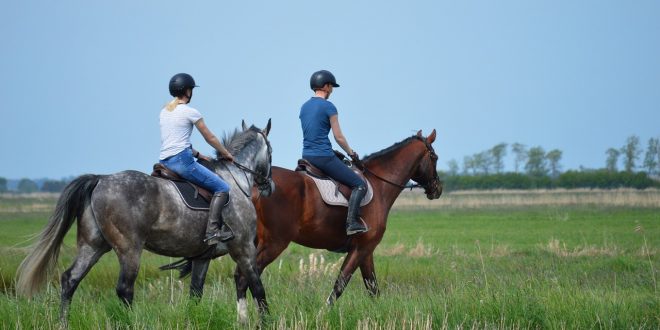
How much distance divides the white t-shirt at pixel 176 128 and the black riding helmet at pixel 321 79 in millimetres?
2381

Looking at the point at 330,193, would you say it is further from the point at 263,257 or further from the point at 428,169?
the point at 428,169

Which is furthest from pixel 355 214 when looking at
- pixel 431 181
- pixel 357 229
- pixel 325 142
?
pixel 431 181

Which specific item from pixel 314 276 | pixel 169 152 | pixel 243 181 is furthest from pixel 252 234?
pixel 314 276

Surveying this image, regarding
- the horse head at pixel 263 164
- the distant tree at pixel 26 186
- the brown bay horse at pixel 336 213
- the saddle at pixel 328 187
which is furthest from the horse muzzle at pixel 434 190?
the distant tree at pixel 26 186

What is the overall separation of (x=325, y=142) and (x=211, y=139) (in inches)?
82.0

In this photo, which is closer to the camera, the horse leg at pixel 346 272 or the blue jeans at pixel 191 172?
the blue jeans at pixel 191 172

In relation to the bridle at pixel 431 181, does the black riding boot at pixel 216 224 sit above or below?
below

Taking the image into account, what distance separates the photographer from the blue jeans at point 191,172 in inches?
360

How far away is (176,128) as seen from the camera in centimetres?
917

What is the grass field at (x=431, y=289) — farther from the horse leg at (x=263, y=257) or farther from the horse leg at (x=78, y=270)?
the horse leg at (x=263, y=257)

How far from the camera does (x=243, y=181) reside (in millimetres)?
9727

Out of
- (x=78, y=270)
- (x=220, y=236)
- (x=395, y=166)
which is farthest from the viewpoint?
(x=395, y=166)

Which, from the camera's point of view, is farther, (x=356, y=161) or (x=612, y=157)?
(x=612, y=157)

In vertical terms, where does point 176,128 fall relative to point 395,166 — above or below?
above
